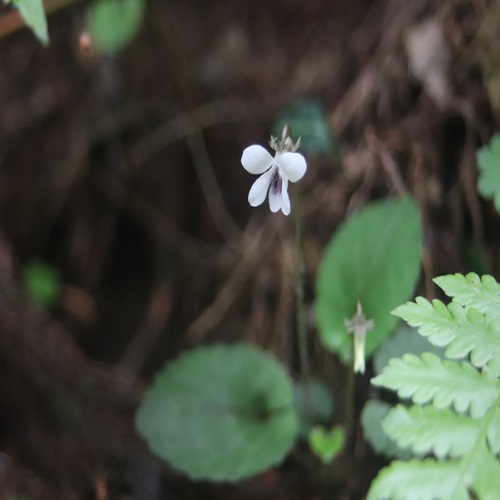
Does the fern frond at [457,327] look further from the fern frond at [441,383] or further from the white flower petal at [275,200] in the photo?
the white flower petal at [275,200]

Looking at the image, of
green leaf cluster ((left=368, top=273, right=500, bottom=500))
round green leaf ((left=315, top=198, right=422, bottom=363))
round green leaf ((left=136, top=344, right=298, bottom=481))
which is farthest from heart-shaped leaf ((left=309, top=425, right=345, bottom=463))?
green leaf cluster ((left=368, top=273, right=500, bottom=500))

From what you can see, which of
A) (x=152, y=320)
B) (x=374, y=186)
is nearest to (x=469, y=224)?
(x=374, y=186)

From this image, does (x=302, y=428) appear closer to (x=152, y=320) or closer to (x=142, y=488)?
(x=142, y=488)

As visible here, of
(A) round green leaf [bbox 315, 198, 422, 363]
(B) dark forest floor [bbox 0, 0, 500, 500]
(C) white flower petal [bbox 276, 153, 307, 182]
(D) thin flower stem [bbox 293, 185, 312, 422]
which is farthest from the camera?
(B) dark forest floor [bbox 0, 0, 500, 500]

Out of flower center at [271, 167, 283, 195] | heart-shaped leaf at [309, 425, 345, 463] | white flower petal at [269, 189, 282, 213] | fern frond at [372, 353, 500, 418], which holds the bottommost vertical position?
fern frond at [372, 353, 500, 418]

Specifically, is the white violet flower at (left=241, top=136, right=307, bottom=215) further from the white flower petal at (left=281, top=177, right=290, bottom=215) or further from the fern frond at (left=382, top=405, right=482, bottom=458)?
the fern frond at (left=382, top=405, right=482, bottom=458)

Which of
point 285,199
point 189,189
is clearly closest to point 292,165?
point 285,199

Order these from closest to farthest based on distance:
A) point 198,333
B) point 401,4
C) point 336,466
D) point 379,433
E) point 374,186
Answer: point 379,433
point 336,466
point 374,186
point 401,4
point 198,333
